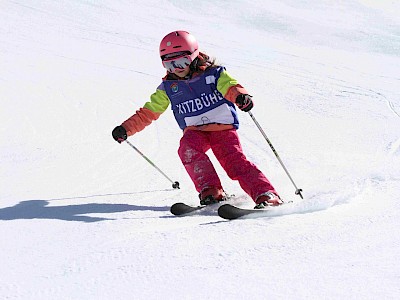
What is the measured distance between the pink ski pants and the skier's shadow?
0.34 meters

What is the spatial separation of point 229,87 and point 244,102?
0.26 meters

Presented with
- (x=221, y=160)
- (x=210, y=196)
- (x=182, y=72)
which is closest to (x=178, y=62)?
(x=182, y=72)

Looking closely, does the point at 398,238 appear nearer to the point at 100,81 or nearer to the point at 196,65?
the point at 196,65

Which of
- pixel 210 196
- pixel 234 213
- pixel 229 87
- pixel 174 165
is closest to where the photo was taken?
pixel 234 213

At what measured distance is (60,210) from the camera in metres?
3.87

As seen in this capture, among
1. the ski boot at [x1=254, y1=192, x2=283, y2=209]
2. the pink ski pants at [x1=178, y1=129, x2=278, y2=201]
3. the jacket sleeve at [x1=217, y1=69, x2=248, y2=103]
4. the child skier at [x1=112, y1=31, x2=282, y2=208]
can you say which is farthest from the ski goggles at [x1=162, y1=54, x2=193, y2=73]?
the ski boot at [x1=254, y1=192, x2=283, y2=209]

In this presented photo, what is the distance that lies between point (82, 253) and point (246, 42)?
9867 mm

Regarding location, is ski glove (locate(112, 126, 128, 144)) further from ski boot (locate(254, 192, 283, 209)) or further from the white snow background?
ski boot (locate(254, 192, 283, 209))

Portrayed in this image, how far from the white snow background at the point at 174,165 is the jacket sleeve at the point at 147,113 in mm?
433

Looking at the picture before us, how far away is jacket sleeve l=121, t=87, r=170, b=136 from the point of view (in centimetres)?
465

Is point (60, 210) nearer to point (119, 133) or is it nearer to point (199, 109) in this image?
point (119, 133)

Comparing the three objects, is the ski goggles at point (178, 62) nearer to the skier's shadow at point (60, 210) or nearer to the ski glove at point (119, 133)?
the ski glove at point (119, 133)

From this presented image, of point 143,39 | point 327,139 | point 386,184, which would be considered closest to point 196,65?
point 386,184

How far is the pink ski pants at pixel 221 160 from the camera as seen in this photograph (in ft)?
13.2
